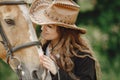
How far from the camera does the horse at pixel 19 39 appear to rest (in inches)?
165

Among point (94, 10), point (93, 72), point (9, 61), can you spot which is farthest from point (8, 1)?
point (94, 10)

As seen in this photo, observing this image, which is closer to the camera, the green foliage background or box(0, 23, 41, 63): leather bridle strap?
box(0, 23, 41, 63): leather bridle strap

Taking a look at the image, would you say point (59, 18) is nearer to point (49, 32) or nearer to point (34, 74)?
point (49, 32)

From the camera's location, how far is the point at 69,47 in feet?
14.3

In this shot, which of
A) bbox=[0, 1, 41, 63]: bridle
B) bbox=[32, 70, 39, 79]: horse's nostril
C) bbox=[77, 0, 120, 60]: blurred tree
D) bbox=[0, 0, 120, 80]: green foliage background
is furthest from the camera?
bbox=[77, 0, 120, 60]: blurred tree

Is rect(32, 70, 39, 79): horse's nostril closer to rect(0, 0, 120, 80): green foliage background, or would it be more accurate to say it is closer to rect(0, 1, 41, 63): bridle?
rect(0, 1, 41, 63): bridle

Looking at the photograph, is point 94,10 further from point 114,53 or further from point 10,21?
point 10,21

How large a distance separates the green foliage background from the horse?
4634mm

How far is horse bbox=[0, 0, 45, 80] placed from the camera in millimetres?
Result: 4195

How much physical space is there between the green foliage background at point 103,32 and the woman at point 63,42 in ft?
15.0

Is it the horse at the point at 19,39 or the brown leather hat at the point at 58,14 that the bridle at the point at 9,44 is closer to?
the horse at the point at 19,39

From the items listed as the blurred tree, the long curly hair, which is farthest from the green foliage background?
the long curly hair

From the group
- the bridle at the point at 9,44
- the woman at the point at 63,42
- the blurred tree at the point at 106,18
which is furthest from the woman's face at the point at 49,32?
the blurred tree at the point at 106,18

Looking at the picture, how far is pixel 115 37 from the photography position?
9.52m
